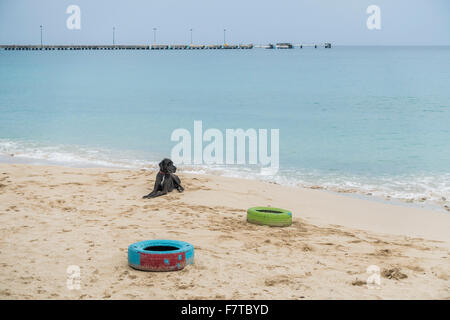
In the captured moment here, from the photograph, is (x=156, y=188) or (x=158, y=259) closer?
(x=158, y=259)

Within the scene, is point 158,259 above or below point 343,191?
above

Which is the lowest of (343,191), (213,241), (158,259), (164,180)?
(343,191)

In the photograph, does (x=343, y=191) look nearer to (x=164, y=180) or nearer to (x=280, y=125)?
(x=164, y=180)

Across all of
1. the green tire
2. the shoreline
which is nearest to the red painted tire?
the green tire

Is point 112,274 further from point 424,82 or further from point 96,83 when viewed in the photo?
point 424,82

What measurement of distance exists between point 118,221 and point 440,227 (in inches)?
230

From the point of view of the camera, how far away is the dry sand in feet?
20.9

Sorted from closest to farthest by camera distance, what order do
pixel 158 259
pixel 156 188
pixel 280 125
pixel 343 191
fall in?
pixel 158 259, pixel 156 188, pixel 343 191, pixel 280 125

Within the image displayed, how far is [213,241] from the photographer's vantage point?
8289 millimetres

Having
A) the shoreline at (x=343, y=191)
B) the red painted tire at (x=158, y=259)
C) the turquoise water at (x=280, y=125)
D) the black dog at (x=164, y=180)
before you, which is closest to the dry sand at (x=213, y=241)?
the red painted tire at (x=158, y=259)

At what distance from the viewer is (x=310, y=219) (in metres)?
10.3

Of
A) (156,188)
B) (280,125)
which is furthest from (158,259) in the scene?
(280,125)
